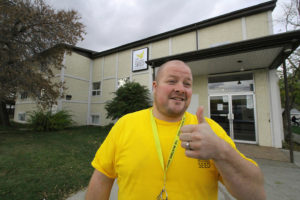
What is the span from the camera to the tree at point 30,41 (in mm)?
6387

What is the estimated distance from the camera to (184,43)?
339 inches

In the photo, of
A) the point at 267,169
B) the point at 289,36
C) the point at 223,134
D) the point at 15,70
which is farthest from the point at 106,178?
the point at 15,70

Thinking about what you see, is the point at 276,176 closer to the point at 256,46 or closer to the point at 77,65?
the point at 256,46

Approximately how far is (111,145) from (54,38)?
9442mm

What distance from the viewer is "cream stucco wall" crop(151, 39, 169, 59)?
9.27 meters

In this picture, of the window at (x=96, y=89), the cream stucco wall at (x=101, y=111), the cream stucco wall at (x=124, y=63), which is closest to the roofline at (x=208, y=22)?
the cream stucco wall at (x=124, y=63)

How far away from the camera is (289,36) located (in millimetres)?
3682

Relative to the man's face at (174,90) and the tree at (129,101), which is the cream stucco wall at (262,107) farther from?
the man's face at (174,90)

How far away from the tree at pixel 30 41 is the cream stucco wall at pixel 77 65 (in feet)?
10.9

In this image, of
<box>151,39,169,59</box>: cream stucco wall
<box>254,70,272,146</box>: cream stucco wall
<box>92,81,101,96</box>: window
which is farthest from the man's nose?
<box>92,81,101,96</box>: window

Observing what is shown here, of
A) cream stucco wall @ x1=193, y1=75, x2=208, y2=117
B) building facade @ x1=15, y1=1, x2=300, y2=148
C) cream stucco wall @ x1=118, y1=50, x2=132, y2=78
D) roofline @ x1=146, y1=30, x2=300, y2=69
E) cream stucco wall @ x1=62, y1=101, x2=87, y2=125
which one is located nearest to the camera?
roofline @ x1=146, y1=30, x2=300, y2=69

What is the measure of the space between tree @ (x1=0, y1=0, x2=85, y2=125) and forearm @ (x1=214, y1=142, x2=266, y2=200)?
30.5ft

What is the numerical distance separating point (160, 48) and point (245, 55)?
19.4ft

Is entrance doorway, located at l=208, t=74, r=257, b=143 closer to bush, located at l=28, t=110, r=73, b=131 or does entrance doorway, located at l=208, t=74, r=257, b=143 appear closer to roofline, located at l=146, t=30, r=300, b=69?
roofline, located at l=146, t=30, r=300, b=69
